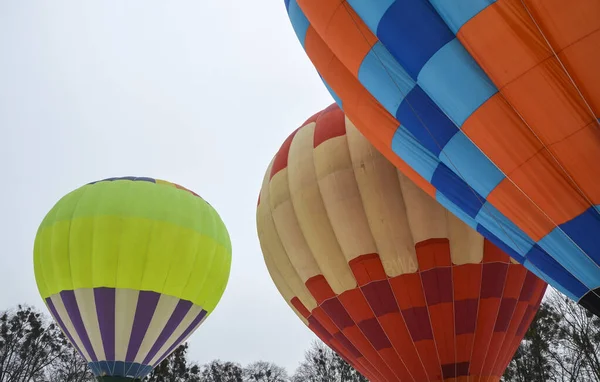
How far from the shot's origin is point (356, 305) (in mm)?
7734

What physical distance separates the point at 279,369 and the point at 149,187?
89.5 ft

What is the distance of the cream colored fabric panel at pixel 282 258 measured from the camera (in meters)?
8.43

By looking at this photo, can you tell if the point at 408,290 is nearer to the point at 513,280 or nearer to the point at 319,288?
the point at 513,280

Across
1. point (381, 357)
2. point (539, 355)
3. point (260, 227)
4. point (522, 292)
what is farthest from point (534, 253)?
point (539, 355)

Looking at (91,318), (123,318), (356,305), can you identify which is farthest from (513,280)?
(91,318)

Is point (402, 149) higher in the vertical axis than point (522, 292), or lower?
higher

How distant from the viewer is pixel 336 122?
329 inches

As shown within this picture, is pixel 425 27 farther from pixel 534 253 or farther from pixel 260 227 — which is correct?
pixel 260 227

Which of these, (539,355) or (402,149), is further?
(539,355)

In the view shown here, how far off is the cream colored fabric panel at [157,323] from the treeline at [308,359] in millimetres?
14129

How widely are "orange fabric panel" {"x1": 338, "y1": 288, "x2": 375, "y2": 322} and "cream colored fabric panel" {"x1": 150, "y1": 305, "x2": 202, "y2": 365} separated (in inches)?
193

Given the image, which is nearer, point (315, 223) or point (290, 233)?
point (315, 223)

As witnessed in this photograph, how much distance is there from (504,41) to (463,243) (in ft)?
12.3

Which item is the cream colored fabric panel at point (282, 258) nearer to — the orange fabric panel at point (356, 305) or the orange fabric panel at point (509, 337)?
the orange fabric panel at point (356, 305)
